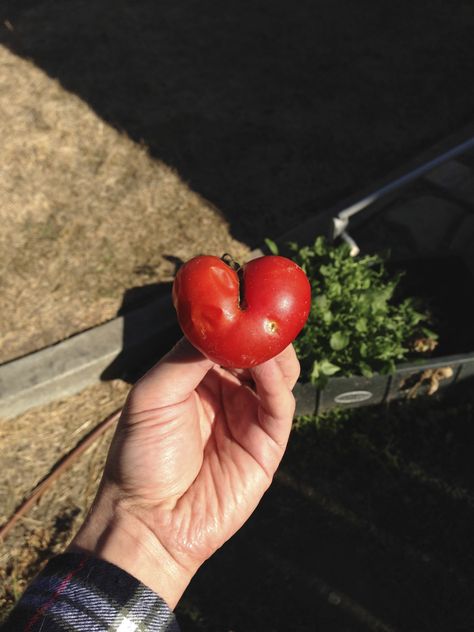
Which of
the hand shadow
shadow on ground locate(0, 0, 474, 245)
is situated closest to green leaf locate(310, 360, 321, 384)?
the hand shadow

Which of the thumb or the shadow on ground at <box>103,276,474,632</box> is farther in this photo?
the shadow on ground at <box>103,276,474,632</box>

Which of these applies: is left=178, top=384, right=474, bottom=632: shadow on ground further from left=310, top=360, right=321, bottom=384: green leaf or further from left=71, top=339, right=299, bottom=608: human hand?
left=71, top=339, right=299, bottom=608: human hand

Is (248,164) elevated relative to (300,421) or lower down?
elevated

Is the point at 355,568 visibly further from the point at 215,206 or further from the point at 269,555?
the point at 215,206

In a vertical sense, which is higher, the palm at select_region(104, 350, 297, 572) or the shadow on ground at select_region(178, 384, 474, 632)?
the palm at select_region(104, 350, 297, 572)

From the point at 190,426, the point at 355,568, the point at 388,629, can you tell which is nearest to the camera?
the point at 190,426

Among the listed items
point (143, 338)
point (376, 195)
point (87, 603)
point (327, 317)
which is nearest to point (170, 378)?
point (87, 603)

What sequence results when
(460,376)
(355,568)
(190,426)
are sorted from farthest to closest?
(460,376)
(355,568)
(190,426)

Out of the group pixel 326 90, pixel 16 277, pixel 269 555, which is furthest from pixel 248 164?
pixel 269 555
